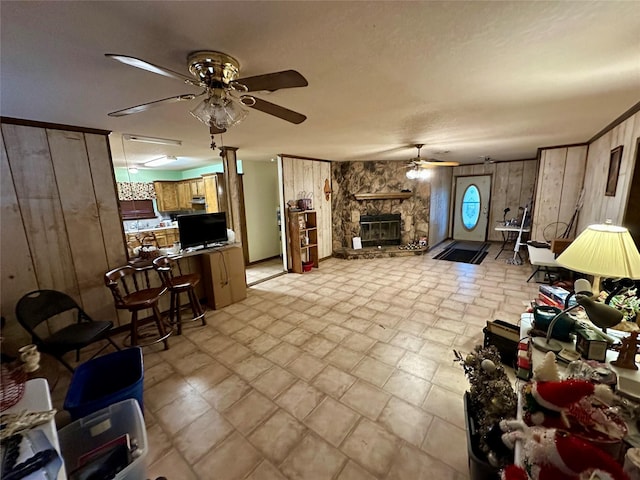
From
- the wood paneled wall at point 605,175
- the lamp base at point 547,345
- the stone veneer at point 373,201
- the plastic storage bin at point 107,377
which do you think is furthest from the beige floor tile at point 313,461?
the stone veneer at point 373,201

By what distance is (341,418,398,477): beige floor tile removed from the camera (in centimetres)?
148

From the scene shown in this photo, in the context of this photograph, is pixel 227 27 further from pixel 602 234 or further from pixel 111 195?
pixel 111 195

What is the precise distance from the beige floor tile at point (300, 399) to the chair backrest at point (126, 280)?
1.80m

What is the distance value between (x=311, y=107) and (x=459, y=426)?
8.52 ft

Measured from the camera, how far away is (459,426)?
5.55ft


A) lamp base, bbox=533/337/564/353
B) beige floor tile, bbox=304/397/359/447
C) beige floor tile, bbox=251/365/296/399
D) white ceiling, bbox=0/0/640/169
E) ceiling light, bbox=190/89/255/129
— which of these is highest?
white ceiling, bbox=0/0/640/169

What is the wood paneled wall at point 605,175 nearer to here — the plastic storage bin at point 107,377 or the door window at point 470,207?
the door window at point 470,207

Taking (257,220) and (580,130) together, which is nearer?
(580,130)

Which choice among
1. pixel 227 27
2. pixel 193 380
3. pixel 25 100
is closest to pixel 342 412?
pixel 193 380

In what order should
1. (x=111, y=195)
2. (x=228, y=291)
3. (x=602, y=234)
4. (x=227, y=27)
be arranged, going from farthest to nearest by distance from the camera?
(x=228, y=291)
(x=111, y=195)
(x=602, y=234)
(x=227, y=27)

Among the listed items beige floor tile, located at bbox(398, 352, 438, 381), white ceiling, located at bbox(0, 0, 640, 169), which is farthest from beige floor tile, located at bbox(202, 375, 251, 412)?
white ceiling, located at bbox(0, 0, 640, 169)

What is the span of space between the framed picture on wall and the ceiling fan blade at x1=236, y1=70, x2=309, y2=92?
354cm

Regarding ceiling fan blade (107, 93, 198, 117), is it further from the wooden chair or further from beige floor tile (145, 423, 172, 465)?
beige floor tile (145, 423, 172, 465)

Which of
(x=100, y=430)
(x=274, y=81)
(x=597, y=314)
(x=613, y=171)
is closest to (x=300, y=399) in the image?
(x=100, y=430)
